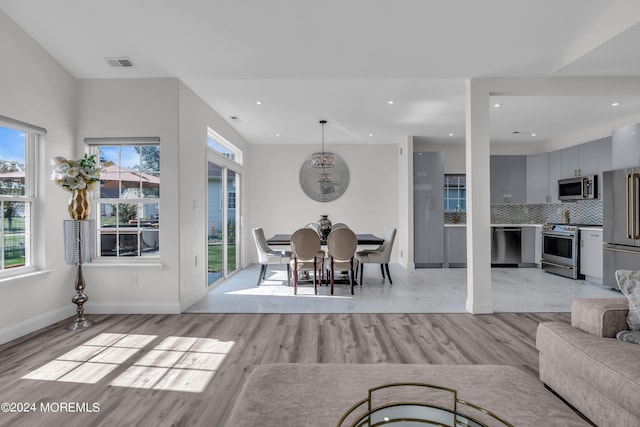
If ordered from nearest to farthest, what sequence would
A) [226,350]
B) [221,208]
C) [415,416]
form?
[415,416] < [226,350] < [221,208]

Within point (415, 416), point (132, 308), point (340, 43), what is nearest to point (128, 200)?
point (132, 308)

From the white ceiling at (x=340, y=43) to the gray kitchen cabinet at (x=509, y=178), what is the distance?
221 centimetres

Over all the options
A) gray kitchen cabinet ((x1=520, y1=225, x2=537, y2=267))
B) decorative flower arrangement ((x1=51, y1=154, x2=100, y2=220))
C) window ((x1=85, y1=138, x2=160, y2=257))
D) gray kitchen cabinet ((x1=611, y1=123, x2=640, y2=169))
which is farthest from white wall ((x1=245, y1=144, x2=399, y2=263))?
decorative flower arrangement ((x1=51, y1=154, x2=100, y2=220))

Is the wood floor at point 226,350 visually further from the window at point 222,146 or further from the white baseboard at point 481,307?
the window at point 222,146

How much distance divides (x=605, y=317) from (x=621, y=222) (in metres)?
3.66

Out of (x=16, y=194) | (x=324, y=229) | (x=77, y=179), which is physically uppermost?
(x=77, y=179)

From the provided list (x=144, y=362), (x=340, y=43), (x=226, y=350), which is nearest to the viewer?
(x=144, y=362)

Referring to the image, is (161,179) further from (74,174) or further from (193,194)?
(74,174)

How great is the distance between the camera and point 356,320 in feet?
11.1

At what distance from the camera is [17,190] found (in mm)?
3131

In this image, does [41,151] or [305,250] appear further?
[305,250]

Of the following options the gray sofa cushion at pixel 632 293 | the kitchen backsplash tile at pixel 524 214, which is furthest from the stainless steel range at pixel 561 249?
the gray sofa cushion at pixel 632 293

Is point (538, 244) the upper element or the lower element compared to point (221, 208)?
lower

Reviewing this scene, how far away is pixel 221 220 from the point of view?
540 centimetres
